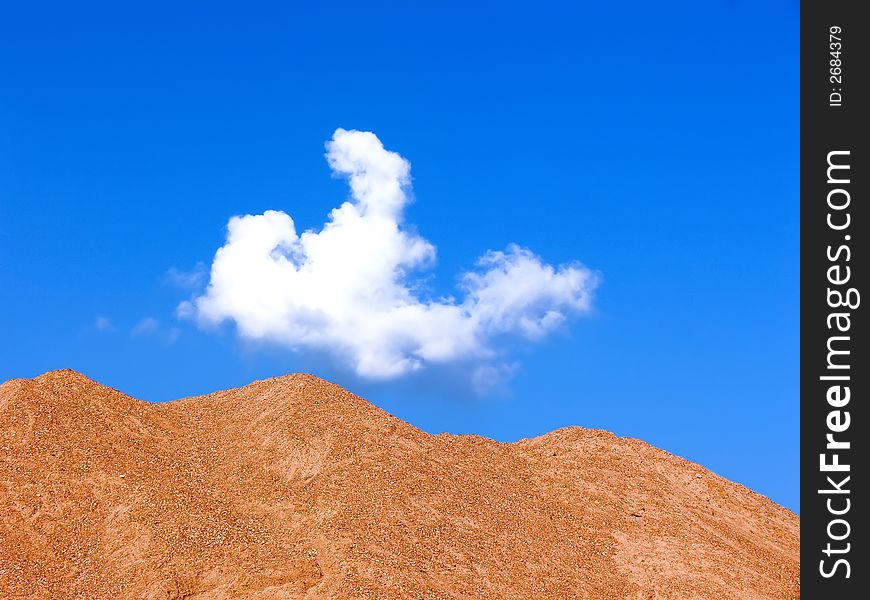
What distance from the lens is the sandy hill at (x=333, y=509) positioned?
2123cm

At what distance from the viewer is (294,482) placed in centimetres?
2495

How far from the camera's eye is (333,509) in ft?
75.8

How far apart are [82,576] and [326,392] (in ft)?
35.5

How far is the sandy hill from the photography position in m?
21.2
